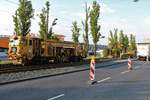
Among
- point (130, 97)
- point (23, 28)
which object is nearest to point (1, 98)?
point (130, 97)

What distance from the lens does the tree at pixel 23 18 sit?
2518 inches

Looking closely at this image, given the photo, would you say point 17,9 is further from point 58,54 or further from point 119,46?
point 119,46

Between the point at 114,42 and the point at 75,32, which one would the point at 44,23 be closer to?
the point at 75,32

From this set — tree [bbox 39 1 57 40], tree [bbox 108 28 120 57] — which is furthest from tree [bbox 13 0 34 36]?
tree [bbox 108 28 120 57]

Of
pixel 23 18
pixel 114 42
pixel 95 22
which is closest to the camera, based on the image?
pixel 23 18

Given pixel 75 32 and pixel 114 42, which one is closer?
pixel 75 32

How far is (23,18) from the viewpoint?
64.4m

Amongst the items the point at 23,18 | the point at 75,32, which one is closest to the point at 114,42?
the point at 75,32

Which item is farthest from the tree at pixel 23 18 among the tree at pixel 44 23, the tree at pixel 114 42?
the tree at pixel 114 42

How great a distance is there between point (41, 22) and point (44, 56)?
27.1 meters

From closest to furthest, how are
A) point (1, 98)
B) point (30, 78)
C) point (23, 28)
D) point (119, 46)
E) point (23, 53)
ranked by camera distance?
point (1, 98), point (30, 78), point (23, 53), point (23, 28), point (119, 46)

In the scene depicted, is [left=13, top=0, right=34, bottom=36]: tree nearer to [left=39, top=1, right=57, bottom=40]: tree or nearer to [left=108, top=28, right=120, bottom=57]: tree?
[left=39, top=1, right=57, bottom=40]: tree

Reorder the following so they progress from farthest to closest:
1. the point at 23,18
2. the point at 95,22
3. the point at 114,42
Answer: the point at 114,42
the point at 95,22
the point at 23,18

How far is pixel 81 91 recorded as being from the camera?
56.0 ft
